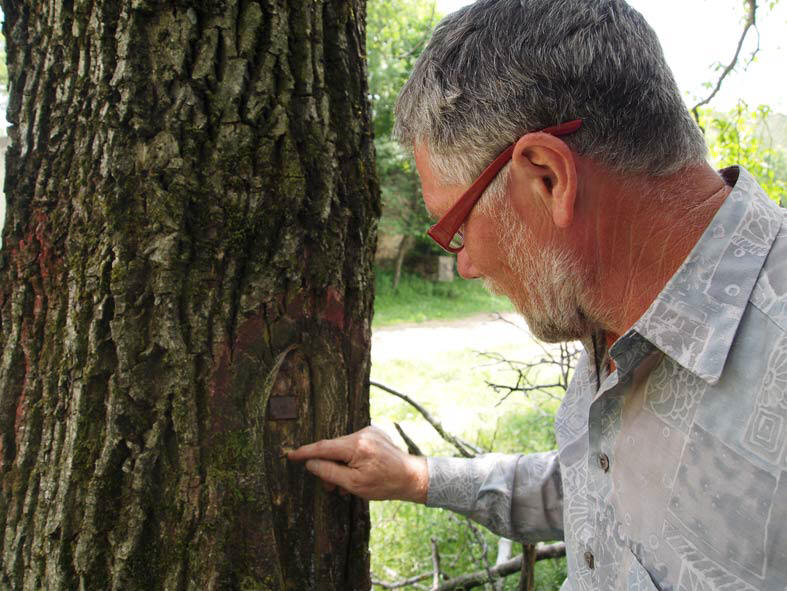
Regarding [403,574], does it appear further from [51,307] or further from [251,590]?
[51,307]

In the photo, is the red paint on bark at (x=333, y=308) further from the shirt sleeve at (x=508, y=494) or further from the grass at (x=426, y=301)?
the grass at (x=426, y=301)

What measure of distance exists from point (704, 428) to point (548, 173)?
572 millimetres

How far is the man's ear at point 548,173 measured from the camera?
1248 millimetres

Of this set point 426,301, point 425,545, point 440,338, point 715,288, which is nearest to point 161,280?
point 715,288

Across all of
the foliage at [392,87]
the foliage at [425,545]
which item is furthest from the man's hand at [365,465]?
the foliage at [392,87]

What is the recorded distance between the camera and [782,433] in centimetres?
102

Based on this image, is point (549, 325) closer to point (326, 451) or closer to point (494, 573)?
point (326, 451)

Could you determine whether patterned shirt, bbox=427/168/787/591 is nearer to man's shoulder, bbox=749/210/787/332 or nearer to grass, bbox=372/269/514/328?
man's shoulder, bbox=749/210/787/332

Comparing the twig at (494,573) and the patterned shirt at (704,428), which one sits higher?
the patterned shirt at (704,428)

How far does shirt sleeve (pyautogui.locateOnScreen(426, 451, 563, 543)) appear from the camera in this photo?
6.51ft

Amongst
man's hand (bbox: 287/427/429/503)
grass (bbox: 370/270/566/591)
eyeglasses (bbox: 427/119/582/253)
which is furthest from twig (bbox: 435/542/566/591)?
→ eyeglasses (bbox: 427/119/582/253)

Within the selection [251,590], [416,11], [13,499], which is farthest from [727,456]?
[416,11]

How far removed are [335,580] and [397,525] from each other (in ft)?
8.27

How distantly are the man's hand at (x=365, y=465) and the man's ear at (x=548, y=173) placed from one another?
80 cm
